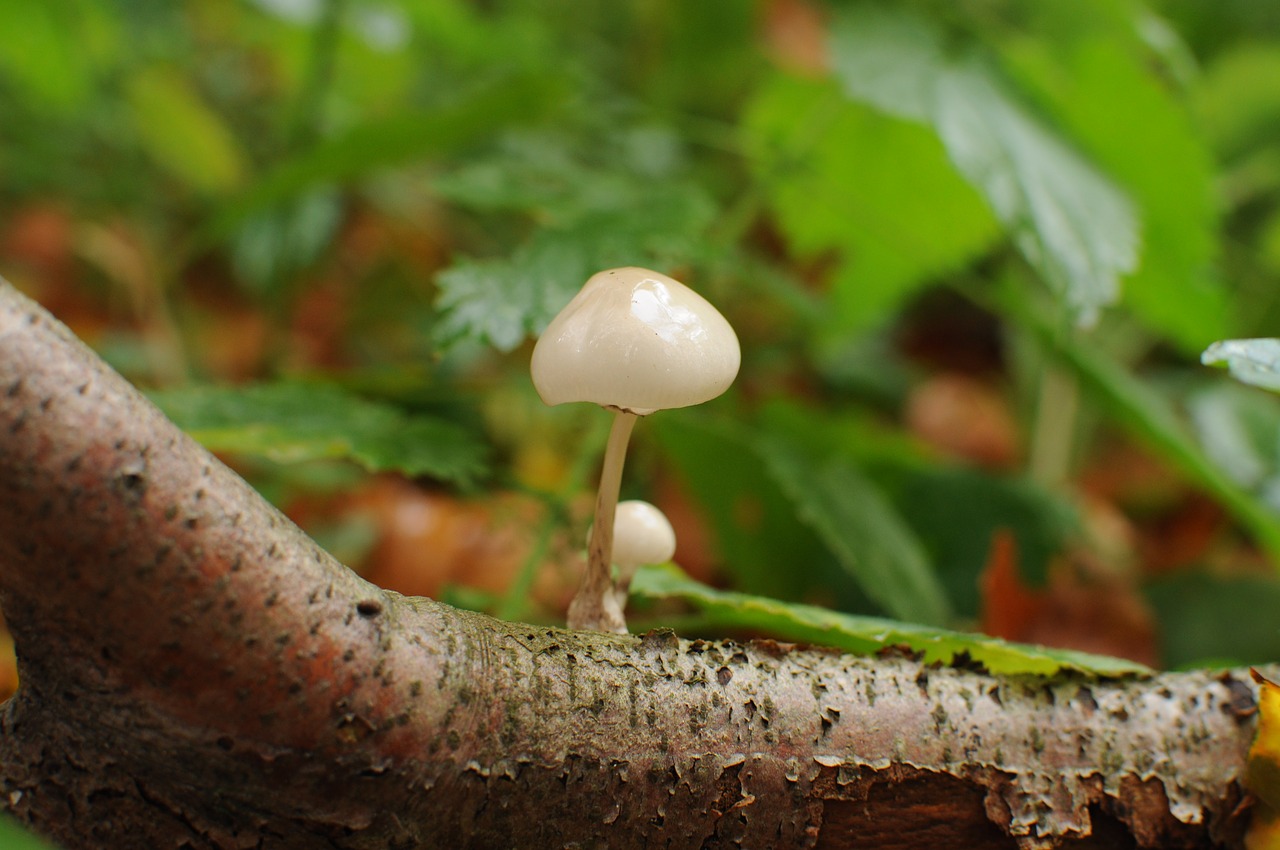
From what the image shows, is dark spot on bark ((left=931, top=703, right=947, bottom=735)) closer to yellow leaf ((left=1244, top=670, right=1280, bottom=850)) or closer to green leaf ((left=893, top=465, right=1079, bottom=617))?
yellow leaf ((left=1244, top=670, right=1280, bottom=850))

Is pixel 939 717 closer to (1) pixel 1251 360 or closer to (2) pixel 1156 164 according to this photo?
(1) pixel 1251 360

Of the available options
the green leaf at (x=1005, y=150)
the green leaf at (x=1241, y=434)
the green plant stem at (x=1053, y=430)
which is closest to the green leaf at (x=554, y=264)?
the green leaf at (x=1005, y=150)

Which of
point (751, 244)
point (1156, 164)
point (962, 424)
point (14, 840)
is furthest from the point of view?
point (751, 244)

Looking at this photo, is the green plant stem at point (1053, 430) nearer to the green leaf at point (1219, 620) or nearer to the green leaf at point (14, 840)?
the green leaf at point (1219, 620)

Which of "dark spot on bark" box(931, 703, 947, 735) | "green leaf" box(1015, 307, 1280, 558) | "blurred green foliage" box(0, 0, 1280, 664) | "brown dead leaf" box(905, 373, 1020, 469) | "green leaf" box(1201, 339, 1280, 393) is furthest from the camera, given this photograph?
"brown dead leaf" box(905, 373, 1020, 469)

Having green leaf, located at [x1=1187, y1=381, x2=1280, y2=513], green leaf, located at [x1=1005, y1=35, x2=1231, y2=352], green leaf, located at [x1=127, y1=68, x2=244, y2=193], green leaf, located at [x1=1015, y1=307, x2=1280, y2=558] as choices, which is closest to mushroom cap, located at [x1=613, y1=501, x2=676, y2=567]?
green leaf, located at [x1=1015, y1=307, x2=1280, y2=558]

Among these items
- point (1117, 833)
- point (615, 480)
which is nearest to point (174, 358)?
point (615, 480)

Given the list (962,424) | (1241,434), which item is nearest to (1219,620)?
(1241,434)
